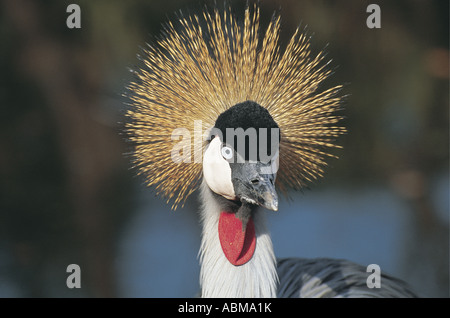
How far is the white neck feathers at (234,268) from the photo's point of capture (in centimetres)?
181

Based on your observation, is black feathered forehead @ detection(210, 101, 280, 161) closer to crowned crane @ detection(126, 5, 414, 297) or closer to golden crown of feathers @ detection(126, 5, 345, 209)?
crowned crane @ detection(126, 5, 414, 297)

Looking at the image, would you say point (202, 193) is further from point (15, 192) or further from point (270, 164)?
point (15, 192)

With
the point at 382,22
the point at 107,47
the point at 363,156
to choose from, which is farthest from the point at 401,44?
the point at 107,47

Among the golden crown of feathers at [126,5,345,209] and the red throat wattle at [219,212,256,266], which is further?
the golden crown of feathers at [126,5,345,209]

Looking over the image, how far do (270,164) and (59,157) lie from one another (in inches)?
108

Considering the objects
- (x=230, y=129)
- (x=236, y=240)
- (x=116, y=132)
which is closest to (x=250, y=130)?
(x=230, y=129)

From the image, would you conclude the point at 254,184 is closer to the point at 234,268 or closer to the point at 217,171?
the point at 217,171

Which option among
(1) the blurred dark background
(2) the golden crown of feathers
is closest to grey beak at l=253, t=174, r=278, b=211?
(2) the golden crown of feathers

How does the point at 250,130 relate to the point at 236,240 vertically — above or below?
above

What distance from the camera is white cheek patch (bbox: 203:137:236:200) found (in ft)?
5.77

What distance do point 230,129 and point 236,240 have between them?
1.02 ft

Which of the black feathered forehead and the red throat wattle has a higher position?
the black feathered forehead

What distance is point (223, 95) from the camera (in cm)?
191

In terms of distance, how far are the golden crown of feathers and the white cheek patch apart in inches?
3.6
